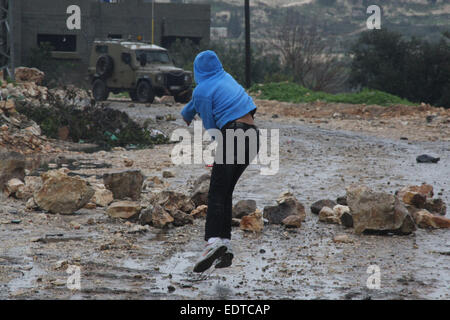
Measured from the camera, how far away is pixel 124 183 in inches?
338

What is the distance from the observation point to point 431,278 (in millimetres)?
5363

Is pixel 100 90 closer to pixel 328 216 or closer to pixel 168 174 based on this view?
pixel 168 174

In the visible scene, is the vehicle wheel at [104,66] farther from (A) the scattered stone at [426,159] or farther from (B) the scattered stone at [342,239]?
(B) the scattered stone at [342,239]

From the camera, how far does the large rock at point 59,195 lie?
7746 mm

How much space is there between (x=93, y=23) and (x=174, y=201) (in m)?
34.0

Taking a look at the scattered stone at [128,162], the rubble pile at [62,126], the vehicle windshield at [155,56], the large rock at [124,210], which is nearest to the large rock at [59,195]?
the large rock at [124,210]

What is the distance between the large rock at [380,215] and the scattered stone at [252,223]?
3.02 feet

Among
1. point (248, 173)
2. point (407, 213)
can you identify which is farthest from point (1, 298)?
point (248, 173)

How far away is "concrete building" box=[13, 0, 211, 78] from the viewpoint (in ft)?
127

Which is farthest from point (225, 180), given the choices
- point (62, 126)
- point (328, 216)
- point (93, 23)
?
point (93, 23)

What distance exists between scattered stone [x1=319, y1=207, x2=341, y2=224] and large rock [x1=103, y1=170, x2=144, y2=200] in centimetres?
226

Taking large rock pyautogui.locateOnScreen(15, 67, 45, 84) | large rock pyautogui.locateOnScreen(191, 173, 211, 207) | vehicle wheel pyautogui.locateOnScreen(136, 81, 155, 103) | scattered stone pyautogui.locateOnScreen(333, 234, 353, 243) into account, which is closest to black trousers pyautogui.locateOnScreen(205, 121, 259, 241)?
scattered stone pyautogui.locateOnScreen(333, 234, 353, 243)

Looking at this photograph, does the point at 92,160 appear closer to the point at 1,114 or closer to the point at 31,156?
the point at 31,156

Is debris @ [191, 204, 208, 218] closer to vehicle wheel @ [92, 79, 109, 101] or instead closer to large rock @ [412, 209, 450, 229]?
large rock @ [412, 209, 450, 229]
